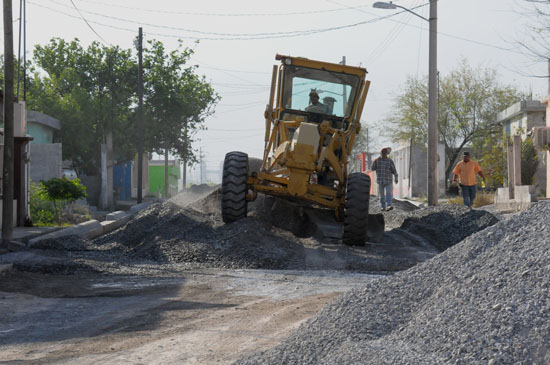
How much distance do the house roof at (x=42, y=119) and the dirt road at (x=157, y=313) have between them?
24.6 meters

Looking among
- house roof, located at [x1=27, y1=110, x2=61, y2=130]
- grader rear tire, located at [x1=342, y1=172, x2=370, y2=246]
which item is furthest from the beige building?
house roof, located at [x1=27, y1=110, x2=61, y2=130]

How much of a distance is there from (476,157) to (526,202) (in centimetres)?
2458

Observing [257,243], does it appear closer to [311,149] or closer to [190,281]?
[311,149]

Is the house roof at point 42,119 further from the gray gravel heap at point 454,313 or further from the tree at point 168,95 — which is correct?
the gray gravel heap at point 454,313

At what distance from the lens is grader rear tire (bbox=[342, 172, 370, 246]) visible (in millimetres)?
14398

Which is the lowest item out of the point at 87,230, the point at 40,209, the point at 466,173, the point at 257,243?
the point at 87,230

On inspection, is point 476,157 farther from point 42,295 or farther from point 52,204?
point 42,295

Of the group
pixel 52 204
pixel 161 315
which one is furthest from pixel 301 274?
pixel 52 204

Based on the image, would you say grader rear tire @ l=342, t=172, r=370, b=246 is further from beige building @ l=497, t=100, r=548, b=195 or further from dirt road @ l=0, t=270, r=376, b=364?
beige building @ l=497, t=100, r=548, b=195

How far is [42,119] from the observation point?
120ft

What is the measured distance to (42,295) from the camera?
10086mm

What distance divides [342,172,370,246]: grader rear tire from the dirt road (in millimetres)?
3074

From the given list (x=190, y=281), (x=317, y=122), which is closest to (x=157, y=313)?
(x=190, y=281)

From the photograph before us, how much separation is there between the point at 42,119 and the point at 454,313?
33.3 m
